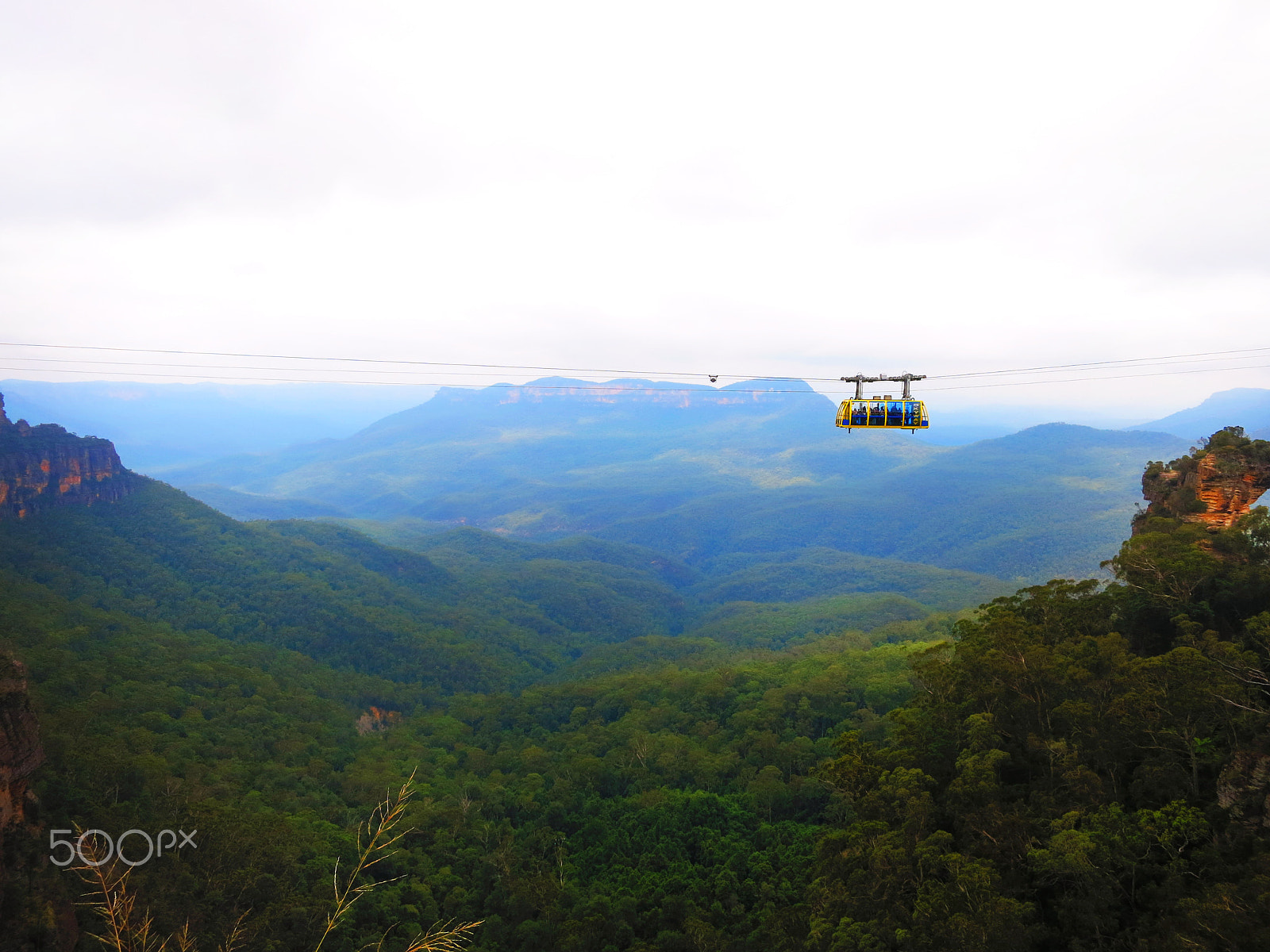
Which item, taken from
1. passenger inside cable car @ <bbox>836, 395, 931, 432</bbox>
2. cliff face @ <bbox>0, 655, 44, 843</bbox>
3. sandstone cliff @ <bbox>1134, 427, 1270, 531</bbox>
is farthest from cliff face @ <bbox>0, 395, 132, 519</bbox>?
sandstone cliff @ <bbox>1134, 427, 1270, 531</bbox>

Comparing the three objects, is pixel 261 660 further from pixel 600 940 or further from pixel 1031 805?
pixel 1031 805

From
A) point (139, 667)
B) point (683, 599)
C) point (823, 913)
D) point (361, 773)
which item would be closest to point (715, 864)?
point (823, 913)

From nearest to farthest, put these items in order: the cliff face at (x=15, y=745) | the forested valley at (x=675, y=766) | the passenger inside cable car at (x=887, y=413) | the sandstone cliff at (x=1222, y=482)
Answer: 1. the forested valley at (x=675, y=766)
2. the passenger inside cable car at (x=887, y=413)
3. the cliff face at (x=15, y=745)
4. the sandstone cliff at (x=1222, y=482)

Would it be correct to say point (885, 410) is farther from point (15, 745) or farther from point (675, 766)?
point (15, 745)

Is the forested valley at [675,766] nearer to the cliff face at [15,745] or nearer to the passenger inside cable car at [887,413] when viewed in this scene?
the cliff face at [15,745]

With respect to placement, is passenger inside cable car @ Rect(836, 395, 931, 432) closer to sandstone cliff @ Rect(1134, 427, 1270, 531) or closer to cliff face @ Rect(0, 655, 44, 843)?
sandstone cliff @ Rect(1134, 427, 1270, 531)

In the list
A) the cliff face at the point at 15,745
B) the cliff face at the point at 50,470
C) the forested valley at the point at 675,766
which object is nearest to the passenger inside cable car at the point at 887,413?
the forested valley at the point at 675,766
